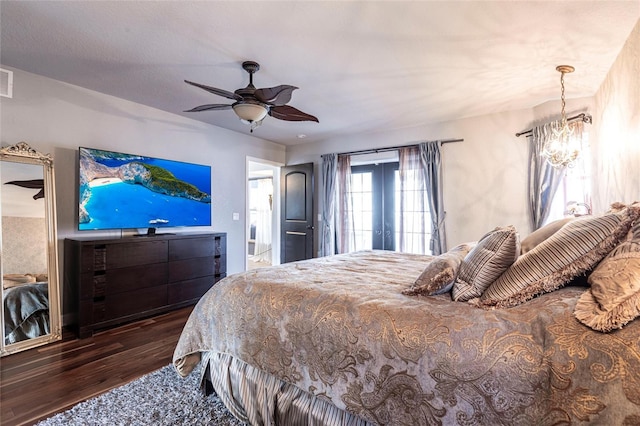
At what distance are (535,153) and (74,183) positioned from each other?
17.3 feet

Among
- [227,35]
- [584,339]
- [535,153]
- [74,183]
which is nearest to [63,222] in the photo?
[74,183]

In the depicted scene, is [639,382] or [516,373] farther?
[516,373]

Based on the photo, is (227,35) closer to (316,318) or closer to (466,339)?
(316,318)

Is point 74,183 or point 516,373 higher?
point 74,183

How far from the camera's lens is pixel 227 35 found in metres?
2.27

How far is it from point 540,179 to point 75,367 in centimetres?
499

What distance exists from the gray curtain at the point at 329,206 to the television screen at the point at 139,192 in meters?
1.94

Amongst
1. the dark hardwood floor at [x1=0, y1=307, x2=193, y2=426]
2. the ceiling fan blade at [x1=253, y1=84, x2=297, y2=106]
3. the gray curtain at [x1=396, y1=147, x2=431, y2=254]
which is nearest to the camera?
the dark hardwood floor at [x1=0, y1=307, x2=193, y2=426]

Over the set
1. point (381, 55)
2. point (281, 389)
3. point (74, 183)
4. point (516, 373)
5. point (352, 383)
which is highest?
point (381, 55)

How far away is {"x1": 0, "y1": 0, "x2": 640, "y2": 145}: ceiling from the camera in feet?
6.52

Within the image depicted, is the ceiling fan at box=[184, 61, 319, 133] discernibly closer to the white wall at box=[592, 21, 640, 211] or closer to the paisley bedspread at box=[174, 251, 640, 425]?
the paisley bedspread at box=[174, 251, 640, 425]

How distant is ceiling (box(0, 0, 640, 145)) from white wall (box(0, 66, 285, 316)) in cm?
21

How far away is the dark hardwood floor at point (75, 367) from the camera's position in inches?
76.4

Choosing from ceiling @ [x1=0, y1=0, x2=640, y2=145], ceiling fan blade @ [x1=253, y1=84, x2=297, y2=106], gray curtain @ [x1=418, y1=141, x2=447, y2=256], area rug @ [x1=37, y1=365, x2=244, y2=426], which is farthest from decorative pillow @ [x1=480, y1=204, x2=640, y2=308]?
gray curtain @ [x1=418, y1=141, x2=447, y2=256]
